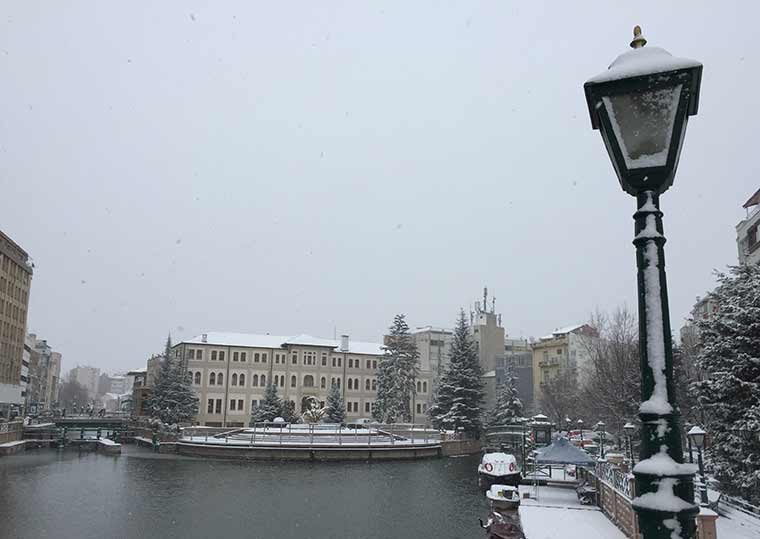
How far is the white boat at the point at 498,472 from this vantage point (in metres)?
26.4

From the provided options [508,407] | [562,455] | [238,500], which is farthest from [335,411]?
[562,455]

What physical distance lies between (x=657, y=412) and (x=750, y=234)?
36.3 meters

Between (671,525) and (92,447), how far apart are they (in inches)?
2122

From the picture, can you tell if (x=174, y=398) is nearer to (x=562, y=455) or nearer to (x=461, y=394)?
(x=461, y=394)

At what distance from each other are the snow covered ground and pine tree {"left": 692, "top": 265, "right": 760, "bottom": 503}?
404 centimetres

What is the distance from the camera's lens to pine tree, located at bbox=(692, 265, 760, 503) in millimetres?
17516

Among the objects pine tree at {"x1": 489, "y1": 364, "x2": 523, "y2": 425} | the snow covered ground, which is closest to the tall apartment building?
pine tree at {"x1": 489, "y1": 364, "x2": 523, "y2": 425}

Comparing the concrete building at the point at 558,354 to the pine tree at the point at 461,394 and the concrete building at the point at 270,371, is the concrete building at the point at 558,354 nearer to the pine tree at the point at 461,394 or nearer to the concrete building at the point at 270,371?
the concrete building at the point at 270,371

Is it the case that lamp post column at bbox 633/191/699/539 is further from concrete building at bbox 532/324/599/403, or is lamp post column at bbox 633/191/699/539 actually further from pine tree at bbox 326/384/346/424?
concrete building at bbox 532/324/599/403

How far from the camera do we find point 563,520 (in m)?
17.3

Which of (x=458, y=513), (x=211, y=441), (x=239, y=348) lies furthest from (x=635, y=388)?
(x=239, y=348)

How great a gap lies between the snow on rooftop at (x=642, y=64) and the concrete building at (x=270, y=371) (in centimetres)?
6418

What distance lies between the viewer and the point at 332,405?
58.4 metres

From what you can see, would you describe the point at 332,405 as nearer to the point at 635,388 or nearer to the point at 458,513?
the point at 635,388
